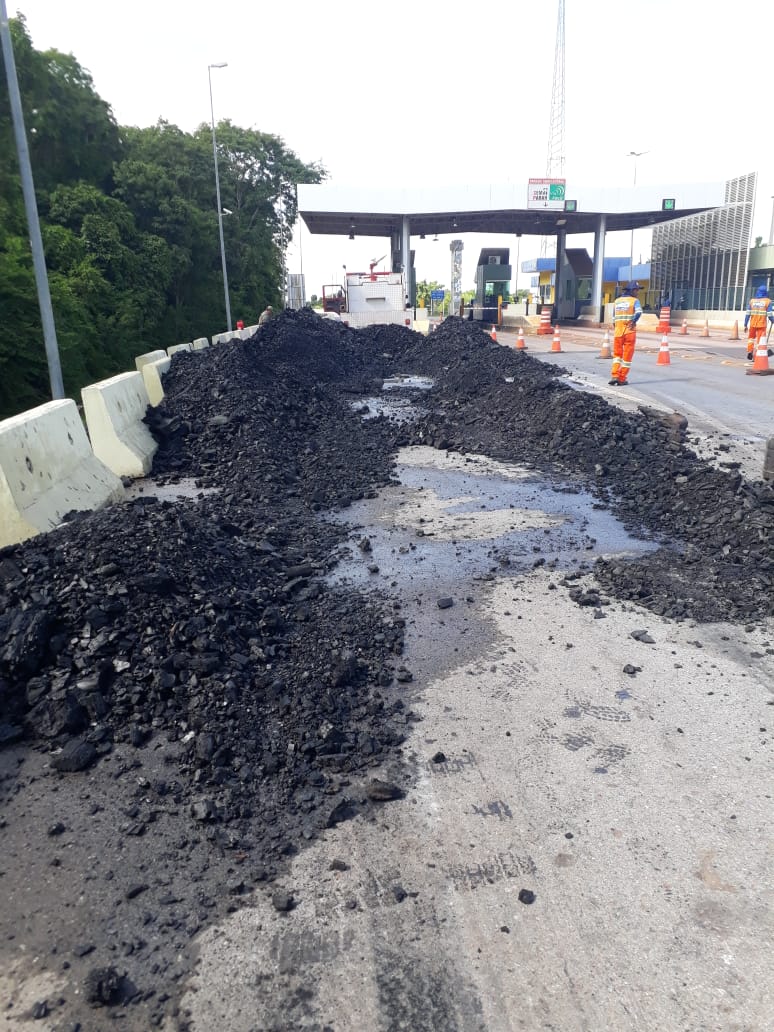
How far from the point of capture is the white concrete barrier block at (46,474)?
6191 mm

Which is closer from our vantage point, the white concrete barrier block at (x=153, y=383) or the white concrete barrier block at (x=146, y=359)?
the white concrete barrier block at (x=153, y=383)

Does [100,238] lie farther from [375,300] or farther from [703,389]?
[703,389]

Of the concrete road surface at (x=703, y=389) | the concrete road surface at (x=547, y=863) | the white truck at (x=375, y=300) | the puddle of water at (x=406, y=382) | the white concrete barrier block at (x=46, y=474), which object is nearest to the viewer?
the concrete road surface at (x=547, y=863)

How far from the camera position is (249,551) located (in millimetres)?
6422

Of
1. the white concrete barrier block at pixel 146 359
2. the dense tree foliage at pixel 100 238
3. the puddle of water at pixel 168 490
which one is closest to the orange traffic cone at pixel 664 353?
the white concrete barrier block at pixel 146 359

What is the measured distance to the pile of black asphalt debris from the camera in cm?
307

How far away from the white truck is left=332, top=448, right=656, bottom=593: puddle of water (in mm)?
28715

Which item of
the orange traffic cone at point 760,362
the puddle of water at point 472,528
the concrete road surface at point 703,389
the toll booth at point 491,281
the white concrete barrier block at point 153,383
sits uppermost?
the toll booth at point 491,281

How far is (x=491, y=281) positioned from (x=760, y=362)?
31227 mm

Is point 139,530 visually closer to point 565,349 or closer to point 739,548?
point 739,548

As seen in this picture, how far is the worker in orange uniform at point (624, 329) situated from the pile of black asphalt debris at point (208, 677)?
768cm

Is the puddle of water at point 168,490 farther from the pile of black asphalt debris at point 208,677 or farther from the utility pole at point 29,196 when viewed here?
the utility pole at point 29,196

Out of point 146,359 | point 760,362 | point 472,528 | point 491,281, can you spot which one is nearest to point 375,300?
point 491,281

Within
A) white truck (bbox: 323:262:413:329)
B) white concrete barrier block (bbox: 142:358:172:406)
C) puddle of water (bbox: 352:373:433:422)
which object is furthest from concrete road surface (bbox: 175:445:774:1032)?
white truck (bbox: 323:262:413:329)
